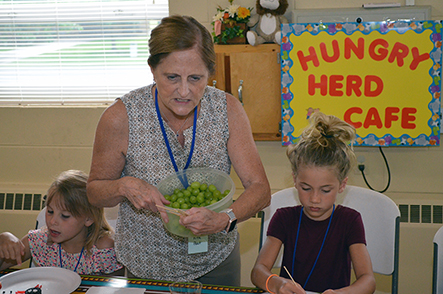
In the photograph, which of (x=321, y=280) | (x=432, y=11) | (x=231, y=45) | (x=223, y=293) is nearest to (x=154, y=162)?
(x=223, y=293)

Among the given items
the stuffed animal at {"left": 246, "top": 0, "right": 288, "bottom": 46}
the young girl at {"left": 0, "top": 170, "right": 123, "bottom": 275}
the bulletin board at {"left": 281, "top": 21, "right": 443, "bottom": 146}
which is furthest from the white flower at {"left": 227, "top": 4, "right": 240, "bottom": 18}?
the young girl at {"left": 0, "top": 170, "right": 123, "bottom": 275}

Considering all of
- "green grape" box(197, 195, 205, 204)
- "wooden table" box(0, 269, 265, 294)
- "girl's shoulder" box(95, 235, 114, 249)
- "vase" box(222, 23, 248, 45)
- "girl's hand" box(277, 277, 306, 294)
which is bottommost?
"girl's shoulder" box(95, 235, 114, 249)

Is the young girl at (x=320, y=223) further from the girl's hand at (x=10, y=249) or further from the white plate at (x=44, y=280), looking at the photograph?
the girl's hand at (x=10, y=249)

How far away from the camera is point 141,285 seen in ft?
4.91

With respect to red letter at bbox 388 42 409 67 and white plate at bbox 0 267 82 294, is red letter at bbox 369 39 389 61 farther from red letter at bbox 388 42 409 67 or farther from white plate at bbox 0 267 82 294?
white plate at bbox 0 267 82 294

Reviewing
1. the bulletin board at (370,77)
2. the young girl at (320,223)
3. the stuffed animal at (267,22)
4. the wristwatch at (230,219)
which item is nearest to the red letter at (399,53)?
the bulletin board at (370,77)

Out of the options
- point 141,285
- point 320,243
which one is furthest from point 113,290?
point 320,243

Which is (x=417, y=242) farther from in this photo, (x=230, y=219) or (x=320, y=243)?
(x=230, y=219)

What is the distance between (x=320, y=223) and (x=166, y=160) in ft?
2.07

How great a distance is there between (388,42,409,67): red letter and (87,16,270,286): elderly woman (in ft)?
4.00

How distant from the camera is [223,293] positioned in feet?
4.71

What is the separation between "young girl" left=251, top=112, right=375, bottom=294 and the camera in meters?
1.62

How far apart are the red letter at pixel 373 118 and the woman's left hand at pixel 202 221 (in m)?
1.43

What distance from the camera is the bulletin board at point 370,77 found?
94.2 inches
